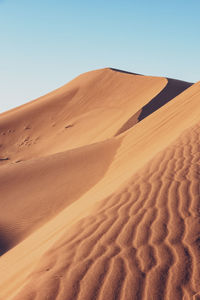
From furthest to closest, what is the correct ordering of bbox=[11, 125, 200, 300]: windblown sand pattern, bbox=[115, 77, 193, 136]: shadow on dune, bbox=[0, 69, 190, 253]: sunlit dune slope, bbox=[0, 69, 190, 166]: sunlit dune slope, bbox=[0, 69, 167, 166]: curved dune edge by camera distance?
bbox=[0, 69, 167, 166]: curved dune edge → bbox=[0, 69, 190, 166]: sunlit dune slope → bbox=[115, 77, 193, 136]: shadow on dune → bbox=[0, 69, 190, 253]: sunlit dune slope → bbox=[11, 125, 200, 300]: windblown sand pattern

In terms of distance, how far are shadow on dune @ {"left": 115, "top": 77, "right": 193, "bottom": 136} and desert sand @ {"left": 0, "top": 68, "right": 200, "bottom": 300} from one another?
930 millimetres

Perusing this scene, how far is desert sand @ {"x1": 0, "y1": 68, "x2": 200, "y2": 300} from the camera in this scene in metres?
3.07

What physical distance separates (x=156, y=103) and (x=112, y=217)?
61.3 ft

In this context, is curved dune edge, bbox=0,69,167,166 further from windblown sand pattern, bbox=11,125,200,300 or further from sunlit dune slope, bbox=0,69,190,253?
→ windblown sand pattern, bbox=11,125,200,300

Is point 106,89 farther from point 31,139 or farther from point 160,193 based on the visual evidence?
point 160,193

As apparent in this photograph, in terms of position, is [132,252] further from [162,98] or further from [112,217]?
[162,98]

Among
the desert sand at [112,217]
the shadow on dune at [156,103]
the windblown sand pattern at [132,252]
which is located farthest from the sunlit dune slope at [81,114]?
the windblown sand pattern at [132,252]

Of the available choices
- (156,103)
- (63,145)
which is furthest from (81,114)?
(156,103)

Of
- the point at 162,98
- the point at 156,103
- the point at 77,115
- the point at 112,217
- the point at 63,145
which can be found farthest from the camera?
the point at 77,115

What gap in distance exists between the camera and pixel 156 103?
22578 mm

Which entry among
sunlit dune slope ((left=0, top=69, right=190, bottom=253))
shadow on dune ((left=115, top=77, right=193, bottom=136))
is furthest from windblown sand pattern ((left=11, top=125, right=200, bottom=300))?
shadow on dune ((left=115, top=77, right=193, bottom=136))

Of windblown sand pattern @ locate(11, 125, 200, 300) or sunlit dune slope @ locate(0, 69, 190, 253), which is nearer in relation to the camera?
windblown sand pattern @ locate(11, 125, 200, 300)

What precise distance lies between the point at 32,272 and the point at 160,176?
294 centimetres

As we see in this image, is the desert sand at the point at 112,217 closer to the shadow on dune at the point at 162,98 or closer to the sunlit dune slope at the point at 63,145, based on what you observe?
the sunlit dune slope at the point at 63,145
